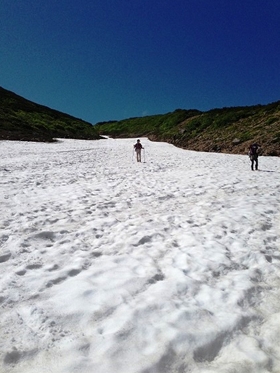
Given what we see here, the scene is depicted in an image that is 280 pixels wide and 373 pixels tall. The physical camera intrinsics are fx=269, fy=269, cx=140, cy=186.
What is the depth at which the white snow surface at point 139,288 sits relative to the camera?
121 inches

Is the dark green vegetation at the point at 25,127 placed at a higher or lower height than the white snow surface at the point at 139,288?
higher

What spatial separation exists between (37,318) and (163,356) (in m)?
1.72

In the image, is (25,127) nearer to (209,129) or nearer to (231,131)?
(209,129)

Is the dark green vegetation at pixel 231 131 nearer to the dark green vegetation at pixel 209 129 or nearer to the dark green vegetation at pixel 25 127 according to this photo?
the dark green vegetation at pixel 209 129

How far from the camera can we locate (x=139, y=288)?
4352 millimetres

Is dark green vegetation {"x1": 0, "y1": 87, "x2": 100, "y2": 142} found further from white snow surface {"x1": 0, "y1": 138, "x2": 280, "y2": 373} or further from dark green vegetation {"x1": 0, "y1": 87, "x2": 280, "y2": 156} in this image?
white snow surface {"x1": 0, "y1": 138, "x2": 280, "y2": 373}

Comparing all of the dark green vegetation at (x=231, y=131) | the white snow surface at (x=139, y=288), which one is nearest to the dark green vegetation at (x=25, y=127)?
the dark green vegetation at (x=231, y=131)

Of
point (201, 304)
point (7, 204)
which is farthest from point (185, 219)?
point (7, 204)

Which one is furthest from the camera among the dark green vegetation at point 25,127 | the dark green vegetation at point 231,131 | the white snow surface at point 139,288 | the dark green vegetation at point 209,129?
the dark green vegetation at point 25,127

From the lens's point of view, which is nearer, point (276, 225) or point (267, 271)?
point (267, 271)

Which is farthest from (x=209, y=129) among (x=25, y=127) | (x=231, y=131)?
(x=25, y=127)

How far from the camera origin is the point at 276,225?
722 centimetres

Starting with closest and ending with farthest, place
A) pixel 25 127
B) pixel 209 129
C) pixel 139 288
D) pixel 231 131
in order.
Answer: pixel 139 288
pixel 231 131
pixel 209 129
pixel 25 127

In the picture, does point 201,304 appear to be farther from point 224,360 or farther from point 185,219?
point 185,219
